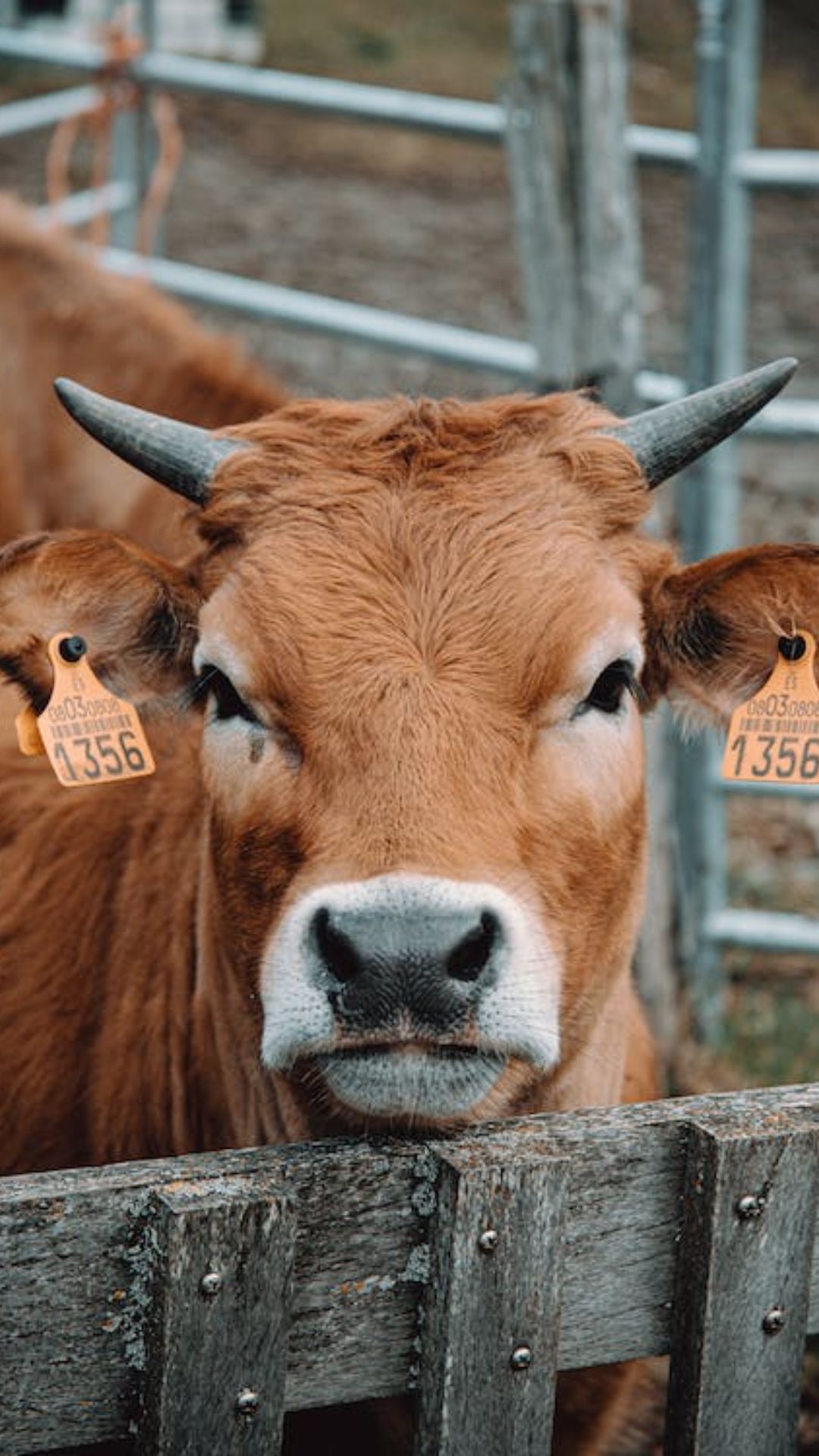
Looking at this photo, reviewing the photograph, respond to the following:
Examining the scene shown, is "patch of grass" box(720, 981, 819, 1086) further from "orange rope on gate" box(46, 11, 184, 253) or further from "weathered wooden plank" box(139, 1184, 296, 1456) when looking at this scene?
"orange rope on gate" box(46, 11, 184, 253)

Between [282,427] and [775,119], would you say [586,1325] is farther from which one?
[775,119]

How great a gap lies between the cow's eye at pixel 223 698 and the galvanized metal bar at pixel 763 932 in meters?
2.68

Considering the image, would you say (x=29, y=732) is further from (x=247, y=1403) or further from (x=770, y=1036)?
(x=770, y=1036)

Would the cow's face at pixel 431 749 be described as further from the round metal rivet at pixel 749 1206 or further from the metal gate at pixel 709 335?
the metal gate at pixel 709 335

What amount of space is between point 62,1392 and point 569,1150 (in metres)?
0.61

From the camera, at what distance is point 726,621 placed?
3.21 m

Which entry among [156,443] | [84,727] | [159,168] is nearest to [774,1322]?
[84,727]

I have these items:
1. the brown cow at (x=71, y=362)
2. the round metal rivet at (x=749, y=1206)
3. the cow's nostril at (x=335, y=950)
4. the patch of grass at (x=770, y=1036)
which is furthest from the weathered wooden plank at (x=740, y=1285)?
the brown cow at (x=71, y=362)

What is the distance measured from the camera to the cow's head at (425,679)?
2.50 metres

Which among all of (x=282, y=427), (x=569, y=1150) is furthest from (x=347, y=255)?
(x=569, y=1150)

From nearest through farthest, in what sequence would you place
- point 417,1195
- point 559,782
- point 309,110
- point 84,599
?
1. point 417,1195
2. point 559,782
3. point 84,599
4. point 309,110

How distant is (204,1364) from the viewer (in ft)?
6.94

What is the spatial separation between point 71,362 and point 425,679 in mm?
3686

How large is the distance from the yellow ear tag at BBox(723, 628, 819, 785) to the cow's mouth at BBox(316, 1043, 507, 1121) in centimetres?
87
